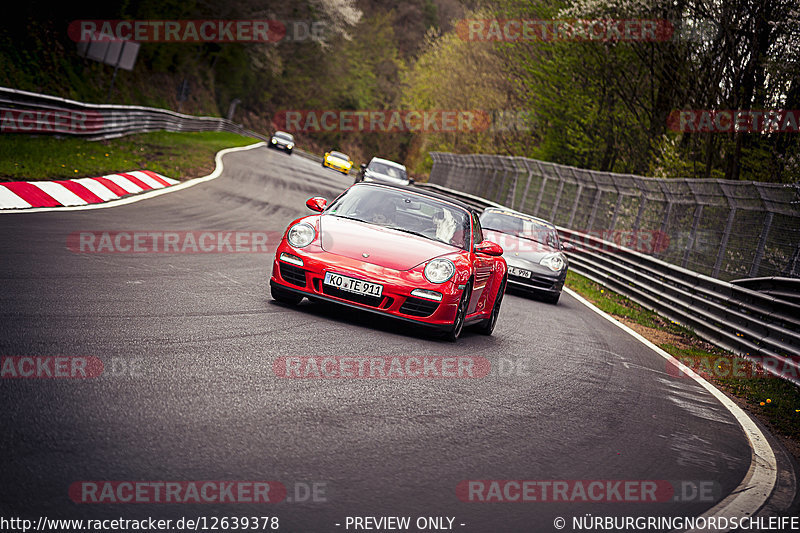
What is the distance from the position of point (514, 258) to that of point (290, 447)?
35.7ft

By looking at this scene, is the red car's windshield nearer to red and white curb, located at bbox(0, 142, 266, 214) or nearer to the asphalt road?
the asphalt road

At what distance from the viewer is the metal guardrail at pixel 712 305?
10562 millimetres

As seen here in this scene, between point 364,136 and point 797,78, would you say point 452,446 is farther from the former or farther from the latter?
point 364,136

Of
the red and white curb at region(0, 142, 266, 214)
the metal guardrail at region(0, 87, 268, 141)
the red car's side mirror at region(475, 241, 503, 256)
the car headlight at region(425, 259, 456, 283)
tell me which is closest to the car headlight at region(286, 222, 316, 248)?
the car headlight at region(425, 259, 456, 283)

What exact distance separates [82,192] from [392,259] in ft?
26.8

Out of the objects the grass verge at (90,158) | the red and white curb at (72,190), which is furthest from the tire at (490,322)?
the grass verge at (90,158)

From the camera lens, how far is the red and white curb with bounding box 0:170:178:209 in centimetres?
1224

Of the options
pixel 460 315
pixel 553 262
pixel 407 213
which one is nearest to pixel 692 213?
pixel 553 262

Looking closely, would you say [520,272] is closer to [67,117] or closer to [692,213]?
[692,213]

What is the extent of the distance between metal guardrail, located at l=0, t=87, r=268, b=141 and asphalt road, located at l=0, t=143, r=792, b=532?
8165mm

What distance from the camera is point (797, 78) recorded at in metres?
20.7

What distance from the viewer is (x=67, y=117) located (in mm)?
21156

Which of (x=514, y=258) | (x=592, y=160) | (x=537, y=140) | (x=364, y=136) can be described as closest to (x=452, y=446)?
(x=514, y=258)

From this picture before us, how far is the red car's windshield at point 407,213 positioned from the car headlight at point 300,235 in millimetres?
647
